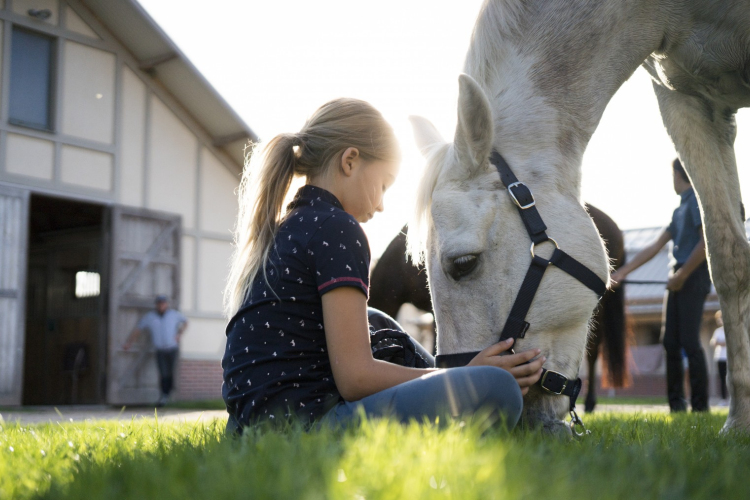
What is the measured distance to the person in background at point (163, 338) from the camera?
10562 millimetres

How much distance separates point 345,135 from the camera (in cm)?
246

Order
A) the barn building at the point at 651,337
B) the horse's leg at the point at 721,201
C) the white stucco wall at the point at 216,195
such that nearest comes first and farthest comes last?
the horse's leg at the point at 721,201, the white stucco wall at the point at 216,195, the barn building at the point at 651,337

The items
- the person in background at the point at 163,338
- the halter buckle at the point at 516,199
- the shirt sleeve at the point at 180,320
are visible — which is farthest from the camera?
the shirt sleeve at the point at 180,320

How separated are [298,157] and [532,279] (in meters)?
0.95

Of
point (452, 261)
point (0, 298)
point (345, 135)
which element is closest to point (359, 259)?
point (452, 261)

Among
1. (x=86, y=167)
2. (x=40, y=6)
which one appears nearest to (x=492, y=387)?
(x=86, y=167)

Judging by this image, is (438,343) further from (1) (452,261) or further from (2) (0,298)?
(2) (0,298)

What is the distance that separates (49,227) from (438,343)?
12910 millimetres

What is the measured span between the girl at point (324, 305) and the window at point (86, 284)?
11.8 m

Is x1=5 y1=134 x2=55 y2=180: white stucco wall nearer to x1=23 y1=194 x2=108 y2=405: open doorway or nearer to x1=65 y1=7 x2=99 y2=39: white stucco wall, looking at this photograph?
x1=65 y1=7 x2=99 y2=39: white stucco wall

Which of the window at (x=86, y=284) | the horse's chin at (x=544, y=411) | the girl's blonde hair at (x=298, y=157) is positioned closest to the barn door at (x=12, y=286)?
the window at (x=86, y=284)

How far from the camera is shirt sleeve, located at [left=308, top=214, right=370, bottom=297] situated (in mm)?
2145

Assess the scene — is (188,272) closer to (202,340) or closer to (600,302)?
(202,340)

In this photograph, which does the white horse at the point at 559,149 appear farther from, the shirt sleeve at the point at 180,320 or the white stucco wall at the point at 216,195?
the white stucco wall at the point at 216,195
